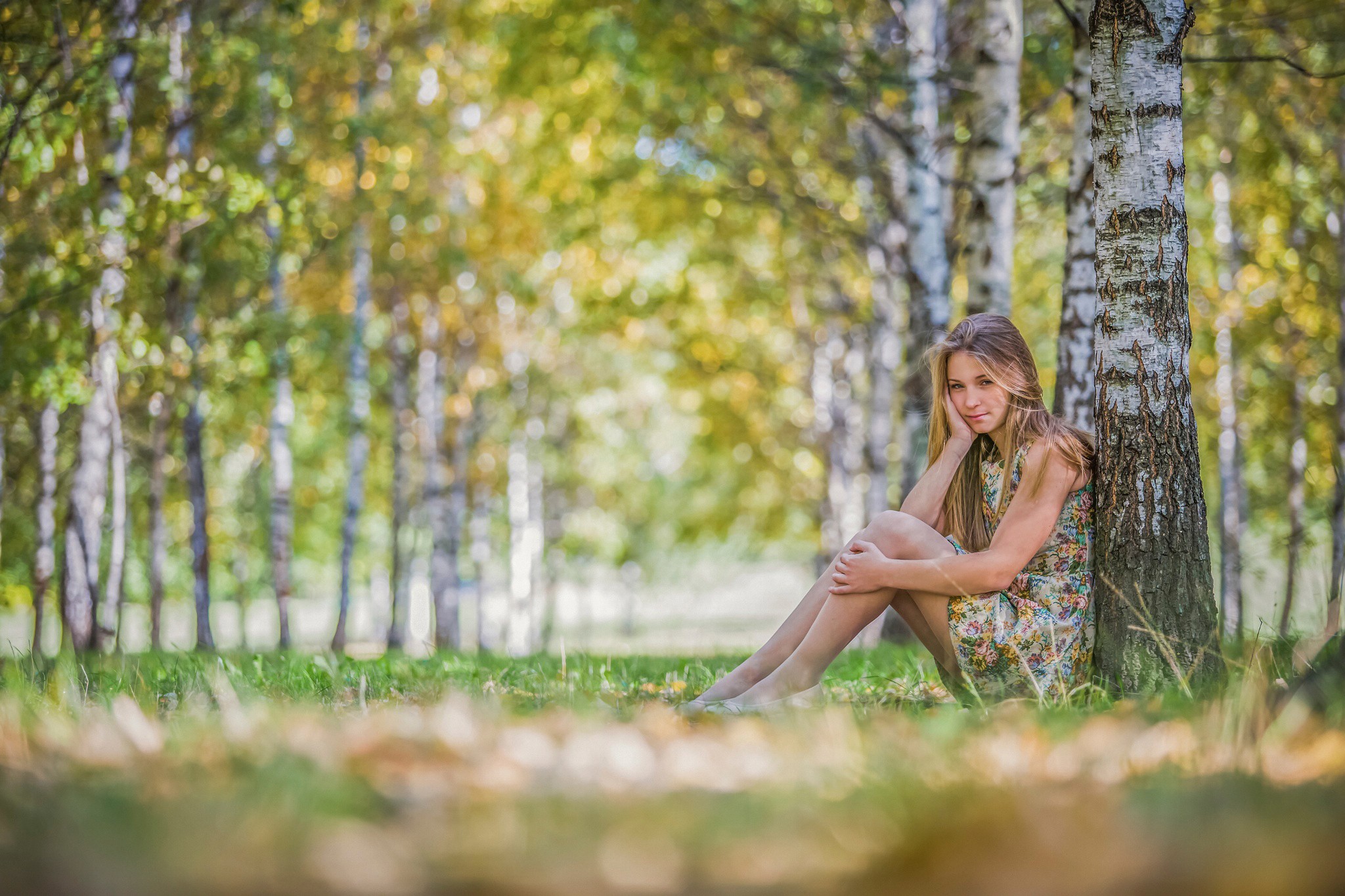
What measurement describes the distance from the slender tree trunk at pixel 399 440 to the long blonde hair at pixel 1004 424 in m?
9.63

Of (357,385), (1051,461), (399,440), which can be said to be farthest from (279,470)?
(1051,461)

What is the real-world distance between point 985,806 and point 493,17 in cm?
973

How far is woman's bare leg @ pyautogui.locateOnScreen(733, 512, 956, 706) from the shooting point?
3.06 m

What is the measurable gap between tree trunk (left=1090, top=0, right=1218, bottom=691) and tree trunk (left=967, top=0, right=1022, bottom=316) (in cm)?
271

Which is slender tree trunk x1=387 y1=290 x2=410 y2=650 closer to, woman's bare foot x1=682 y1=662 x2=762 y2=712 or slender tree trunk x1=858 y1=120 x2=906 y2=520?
slender tree trunk x1=858 y1=120 x2=906 y2=520

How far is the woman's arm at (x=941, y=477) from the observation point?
3486mm

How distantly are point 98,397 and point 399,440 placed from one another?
530 centimetres

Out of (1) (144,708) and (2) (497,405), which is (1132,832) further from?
(2) (497,405)

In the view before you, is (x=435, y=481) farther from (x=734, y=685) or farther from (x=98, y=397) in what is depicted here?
(x=734, y=685)

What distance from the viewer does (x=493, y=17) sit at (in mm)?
9367

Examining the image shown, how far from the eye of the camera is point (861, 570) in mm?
3043

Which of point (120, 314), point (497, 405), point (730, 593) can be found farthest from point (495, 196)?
point (730, 593)

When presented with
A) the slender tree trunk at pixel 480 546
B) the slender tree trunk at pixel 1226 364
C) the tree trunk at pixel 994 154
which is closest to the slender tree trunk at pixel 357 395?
the slender tree trunk at pixel 480 546

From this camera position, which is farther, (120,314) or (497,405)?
(497,405)
